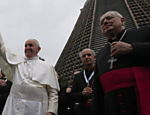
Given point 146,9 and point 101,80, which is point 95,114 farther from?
point 146,9

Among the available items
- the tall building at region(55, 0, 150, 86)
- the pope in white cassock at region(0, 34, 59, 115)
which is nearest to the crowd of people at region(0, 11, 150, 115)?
the pope in white cassock at region(0, 34, 59, 115)

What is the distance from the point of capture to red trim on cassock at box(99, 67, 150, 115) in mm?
2992

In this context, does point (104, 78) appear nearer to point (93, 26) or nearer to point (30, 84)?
point (30, 84)

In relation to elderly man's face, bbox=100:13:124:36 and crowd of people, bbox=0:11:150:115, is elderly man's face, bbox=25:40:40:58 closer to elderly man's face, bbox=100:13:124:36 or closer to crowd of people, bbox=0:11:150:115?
crowd of people, bbox=0:11:150:115

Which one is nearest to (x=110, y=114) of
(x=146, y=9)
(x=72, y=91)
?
(x=72, y=91)

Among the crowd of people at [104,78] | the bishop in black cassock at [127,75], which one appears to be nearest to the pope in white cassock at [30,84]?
the crowd of people at [104,78]

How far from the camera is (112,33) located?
335 centimetres

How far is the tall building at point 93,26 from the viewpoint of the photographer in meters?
45.0

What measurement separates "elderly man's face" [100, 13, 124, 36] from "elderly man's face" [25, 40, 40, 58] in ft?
4.93

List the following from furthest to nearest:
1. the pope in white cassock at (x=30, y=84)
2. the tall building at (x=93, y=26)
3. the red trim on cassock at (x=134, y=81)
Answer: the tall building at (x=93, y=26), the pope in white cassock at (x=30, y=84), the red trim on cassock at (x=134, y=81)

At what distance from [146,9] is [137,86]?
1872 inches

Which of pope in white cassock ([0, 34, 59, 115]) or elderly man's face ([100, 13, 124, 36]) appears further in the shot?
pope in white cassock ([0, 34, 59, 115])

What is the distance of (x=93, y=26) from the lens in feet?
163

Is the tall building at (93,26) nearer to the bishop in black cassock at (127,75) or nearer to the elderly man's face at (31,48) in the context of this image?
A: the elderly man's face at (31,48)
